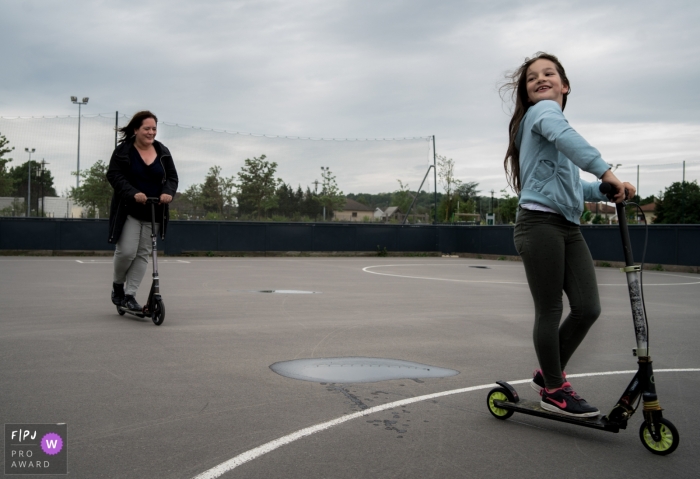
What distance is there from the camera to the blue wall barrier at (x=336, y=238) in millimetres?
21062

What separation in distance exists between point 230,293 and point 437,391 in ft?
22.3

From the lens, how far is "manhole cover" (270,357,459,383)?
16.4 feet

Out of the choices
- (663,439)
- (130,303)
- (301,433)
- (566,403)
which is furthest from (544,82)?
(130,303)

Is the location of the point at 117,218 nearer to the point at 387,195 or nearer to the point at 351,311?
the point at 351,311

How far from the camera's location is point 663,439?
11.1 ft

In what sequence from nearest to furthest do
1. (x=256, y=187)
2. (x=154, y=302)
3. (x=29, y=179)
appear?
(x=154, y=302), (x=29, y=179), (x=256, y=187)

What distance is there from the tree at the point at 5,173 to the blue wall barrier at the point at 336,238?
99 cm

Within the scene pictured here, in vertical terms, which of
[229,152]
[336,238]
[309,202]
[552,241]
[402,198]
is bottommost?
[336,238]

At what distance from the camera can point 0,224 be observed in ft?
74.6

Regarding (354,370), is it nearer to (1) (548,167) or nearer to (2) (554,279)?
(2) (554,279)

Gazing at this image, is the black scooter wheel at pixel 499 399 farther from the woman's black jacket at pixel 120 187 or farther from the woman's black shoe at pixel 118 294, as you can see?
the woman's black shoe at pixel 118 294

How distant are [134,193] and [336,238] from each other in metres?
20.1

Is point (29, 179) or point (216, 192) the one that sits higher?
point (29, 179)

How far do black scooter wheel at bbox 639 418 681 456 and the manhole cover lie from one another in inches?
71.8
